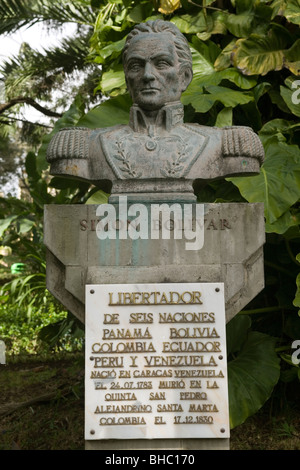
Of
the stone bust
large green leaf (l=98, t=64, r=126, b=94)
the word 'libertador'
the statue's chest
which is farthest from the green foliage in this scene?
large green leaf (l=98, t=64, r=126, b=94)

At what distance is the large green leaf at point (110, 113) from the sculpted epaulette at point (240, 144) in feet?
5.76

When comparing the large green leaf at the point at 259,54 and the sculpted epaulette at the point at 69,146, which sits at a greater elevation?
the large green leaf at the point at 259,54

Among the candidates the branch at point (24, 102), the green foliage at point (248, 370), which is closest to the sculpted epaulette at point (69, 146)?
the green foliage at point (248, 370)

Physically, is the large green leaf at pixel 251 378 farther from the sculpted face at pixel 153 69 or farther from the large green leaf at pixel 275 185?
the sculpted face at pixel 153 69

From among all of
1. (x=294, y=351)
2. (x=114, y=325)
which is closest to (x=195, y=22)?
(x=294, y=351)

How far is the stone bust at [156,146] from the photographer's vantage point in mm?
3365

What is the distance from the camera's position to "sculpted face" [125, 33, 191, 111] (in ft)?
11.1

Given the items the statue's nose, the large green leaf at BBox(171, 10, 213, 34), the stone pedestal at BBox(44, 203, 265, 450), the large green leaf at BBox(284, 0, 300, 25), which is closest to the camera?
the stone pedestal at BBox(44, 203, 265, 450)

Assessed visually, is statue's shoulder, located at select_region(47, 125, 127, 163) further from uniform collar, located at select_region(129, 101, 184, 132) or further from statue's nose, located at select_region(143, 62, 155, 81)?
statue's nose, located at select_region(143, 62, 155, 81)

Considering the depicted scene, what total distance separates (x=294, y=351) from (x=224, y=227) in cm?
194

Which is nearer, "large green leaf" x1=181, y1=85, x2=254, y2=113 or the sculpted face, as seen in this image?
the sculpted face

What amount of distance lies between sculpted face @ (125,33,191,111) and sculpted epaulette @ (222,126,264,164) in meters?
0.41

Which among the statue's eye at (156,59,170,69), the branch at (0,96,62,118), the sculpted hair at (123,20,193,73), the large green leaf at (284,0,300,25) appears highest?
the branch at (0,96,62,118)

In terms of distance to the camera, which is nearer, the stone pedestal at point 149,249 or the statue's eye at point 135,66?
the stone pedestal at point 149,249
